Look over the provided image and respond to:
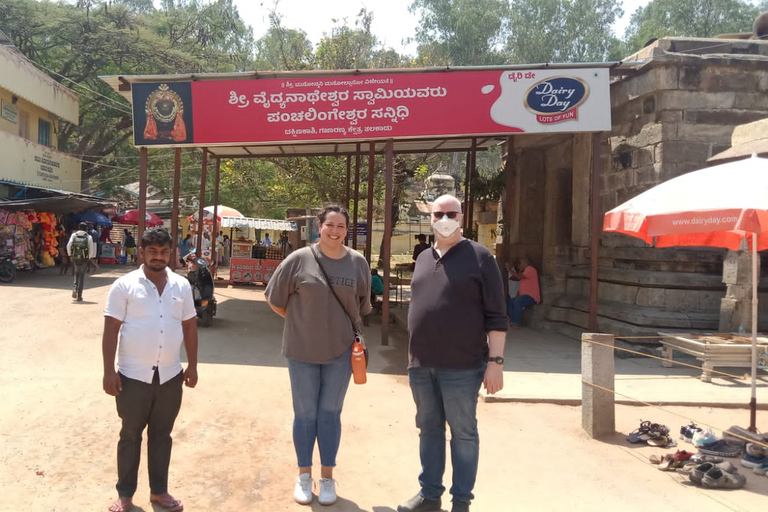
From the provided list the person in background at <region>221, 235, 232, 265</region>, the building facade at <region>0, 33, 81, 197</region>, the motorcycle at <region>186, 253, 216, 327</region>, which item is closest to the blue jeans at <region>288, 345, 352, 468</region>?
the motorcycle at <region>186, 253, 216, 327</region>

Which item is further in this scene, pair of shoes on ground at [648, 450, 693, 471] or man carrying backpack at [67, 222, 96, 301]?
man carrying backpack at [67, 222, 96, 301]

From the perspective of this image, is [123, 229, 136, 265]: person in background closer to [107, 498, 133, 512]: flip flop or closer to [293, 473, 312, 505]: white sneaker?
[107, 498, 133, 512]: flip flop

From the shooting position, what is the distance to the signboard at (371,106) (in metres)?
8.53

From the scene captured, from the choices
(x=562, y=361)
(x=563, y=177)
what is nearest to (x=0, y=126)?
(x=563, y=177)

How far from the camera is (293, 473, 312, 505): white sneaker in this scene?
3.71 metres

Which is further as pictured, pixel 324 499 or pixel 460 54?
pixel 460 54

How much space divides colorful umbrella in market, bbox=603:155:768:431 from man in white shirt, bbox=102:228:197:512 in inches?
148

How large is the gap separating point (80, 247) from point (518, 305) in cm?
898

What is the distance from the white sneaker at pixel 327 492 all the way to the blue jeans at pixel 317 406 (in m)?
0.11

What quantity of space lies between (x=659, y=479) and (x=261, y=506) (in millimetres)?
2717

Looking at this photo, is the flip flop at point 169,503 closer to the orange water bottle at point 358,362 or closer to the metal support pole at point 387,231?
the orange water bottle at point 358,362

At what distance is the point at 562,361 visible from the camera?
839 cm

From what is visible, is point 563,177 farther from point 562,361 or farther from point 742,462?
point 742,462

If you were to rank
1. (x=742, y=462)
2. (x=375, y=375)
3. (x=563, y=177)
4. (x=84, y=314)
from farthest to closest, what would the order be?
(x=563, y=177) < (x=84, y=314) < (x=375, y=375) < (x=742, y=462)
